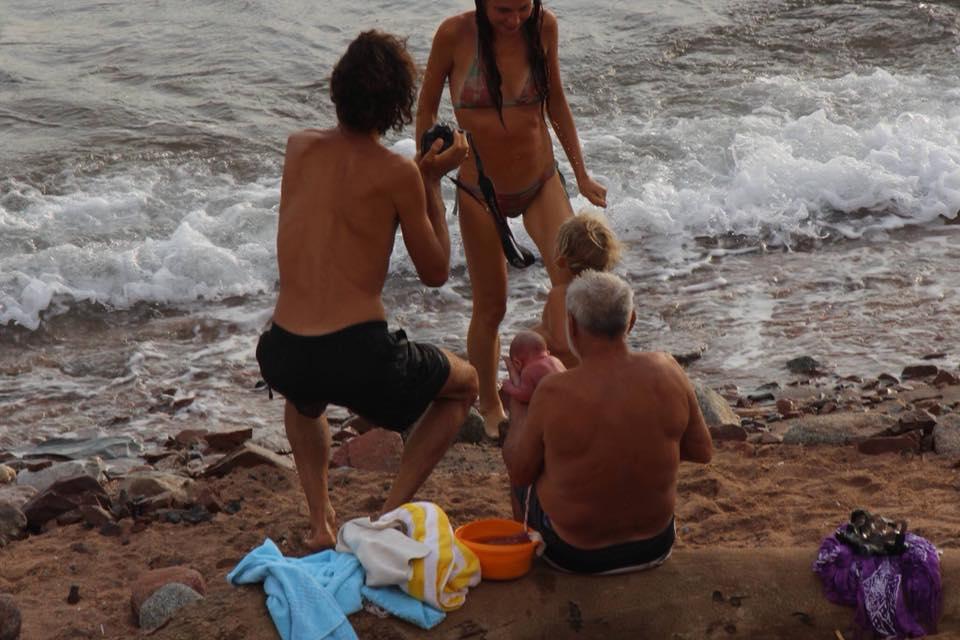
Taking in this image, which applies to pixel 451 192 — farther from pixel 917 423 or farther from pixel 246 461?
pixel 917 423

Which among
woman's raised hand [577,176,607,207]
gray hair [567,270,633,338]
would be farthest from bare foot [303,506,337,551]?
woman's raised hand [577,176,607,207]

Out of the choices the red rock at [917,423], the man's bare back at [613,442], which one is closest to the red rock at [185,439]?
the man's bare back at [613,442]

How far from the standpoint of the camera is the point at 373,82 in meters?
4.43

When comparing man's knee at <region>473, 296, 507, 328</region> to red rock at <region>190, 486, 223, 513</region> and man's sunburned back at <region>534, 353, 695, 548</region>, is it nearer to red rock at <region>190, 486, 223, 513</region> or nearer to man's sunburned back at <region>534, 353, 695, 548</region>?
red rock at <region>190, 486, 223, 513</region>

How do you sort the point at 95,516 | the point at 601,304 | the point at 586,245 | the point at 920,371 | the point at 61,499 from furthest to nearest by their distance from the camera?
the point at 920,371 → the point at 61,499 → the point at 95,516 → the point at 586,245 → the point at 601,304

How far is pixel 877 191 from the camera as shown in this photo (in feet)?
34.7

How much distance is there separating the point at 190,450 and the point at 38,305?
291 cm

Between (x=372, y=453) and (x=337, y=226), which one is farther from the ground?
(x=337, y=226)

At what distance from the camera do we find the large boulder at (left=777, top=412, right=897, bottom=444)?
238 inches

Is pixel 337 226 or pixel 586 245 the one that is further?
pixel 586 245

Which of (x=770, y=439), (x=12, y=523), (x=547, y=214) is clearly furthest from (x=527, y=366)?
(x=12, y=523)

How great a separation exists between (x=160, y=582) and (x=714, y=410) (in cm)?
273

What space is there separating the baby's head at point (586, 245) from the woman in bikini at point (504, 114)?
28.0 inches

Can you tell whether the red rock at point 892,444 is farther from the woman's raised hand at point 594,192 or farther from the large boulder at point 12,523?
the large boulder at point 12,523
